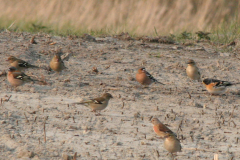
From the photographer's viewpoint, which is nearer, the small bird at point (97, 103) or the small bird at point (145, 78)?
the small bird at point (97, 103)

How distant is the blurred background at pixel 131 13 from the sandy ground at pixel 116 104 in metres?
4.00

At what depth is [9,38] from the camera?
1348 centimetres

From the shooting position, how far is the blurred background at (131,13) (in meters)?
18.2

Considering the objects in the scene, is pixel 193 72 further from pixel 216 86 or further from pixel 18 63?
pixel 18 63

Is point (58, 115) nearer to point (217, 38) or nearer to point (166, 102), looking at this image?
point (166, 102)

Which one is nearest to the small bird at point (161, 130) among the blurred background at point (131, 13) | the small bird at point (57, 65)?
the small bird at point (57, 65)

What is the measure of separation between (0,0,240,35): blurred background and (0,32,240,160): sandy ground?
400 centimetres

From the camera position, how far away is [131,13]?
19.0 metres

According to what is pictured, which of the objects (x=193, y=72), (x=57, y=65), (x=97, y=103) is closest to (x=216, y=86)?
(x=193, y=72)

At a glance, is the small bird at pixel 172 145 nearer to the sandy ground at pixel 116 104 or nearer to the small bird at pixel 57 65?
the sandy ground at pixel 116 104

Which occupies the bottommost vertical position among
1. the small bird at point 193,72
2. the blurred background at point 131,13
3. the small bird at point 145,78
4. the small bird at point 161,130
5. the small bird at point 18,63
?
the small bird at point 161,130

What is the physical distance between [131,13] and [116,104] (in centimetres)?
1042

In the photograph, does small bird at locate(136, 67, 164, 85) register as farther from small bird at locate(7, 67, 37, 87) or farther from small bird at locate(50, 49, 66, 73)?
small bird at locate(7, 67, 37, 87)

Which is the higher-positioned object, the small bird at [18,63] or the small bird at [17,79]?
the small bird at [18,63]
